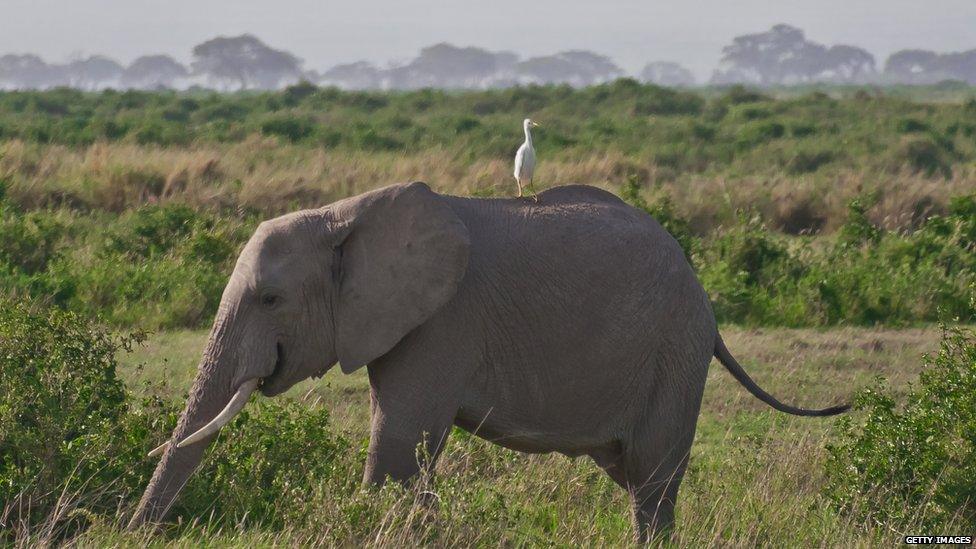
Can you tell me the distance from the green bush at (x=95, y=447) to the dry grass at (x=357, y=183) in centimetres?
879

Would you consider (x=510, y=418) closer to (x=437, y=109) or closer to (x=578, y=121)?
(x=578, y=121)

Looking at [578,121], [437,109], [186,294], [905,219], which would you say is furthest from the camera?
[437,109]

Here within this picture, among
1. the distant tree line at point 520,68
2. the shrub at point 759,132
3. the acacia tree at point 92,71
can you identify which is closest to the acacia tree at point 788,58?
the distant tree line at point 520,68

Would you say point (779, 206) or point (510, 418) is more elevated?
point (510, 418)

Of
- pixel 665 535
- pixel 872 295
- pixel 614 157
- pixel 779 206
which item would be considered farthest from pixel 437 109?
pixel 665 535

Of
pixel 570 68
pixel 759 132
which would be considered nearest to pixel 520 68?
pixel 570 68

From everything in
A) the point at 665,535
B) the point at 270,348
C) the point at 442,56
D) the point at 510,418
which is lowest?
the point at 442,56

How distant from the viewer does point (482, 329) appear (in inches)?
205

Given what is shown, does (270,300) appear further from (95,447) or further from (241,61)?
(241,61)

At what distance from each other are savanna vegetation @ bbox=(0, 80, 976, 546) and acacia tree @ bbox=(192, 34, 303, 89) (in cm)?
10446

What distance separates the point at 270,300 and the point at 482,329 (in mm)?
777

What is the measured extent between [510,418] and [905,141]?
70.4 feet

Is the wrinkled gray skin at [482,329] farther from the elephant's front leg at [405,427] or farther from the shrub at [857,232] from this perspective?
the shrub at [857,232]

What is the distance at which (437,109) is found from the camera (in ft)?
127
